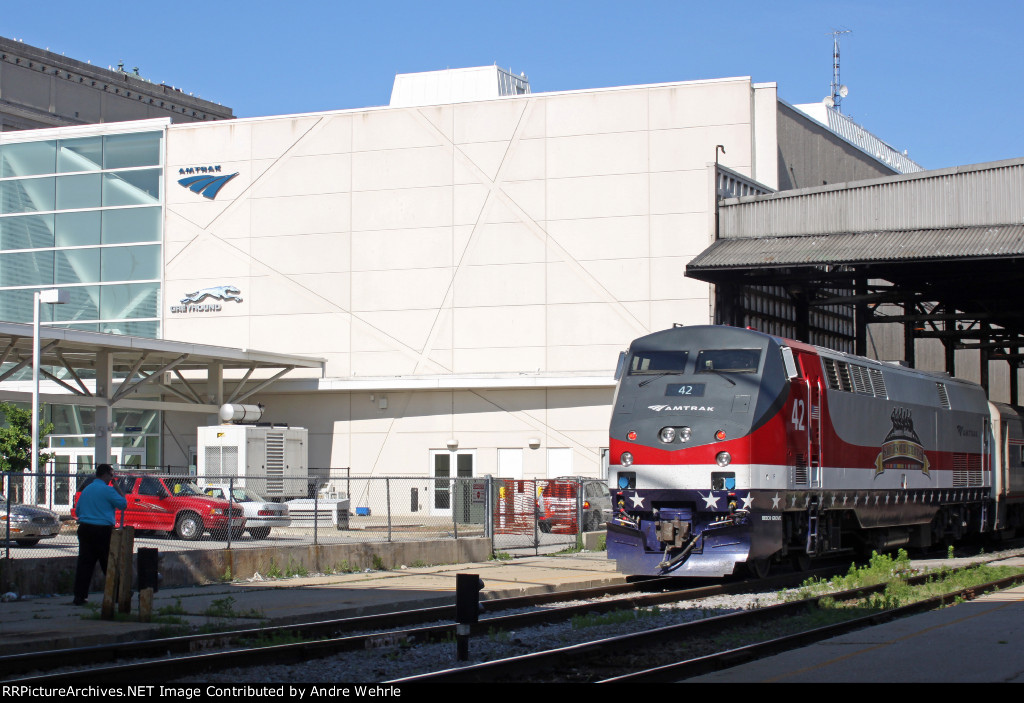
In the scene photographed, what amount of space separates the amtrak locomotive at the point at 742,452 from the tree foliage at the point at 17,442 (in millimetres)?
23808

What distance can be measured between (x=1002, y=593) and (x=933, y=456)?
7.72 meters

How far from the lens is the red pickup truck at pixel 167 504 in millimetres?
24484

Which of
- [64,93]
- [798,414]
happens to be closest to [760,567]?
[798,414]

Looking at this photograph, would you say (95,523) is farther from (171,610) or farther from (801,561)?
(801,561)

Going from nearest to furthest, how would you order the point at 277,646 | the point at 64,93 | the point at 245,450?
the point at 277,646 < the point at 245,450 < the point at 64,93

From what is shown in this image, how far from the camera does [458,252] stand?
4172 cm

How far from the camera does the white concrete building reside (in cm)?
3975

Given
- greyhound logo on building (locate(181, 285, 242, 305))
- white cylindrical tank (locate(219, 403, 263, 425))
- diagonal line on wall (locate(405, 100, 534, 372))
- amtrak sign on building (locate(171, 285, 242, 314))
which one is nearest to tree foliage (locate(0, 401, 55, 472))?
white cylindrical tank (locate(219, 403, 263, 425))

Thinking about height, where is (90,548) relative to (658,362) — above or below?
below

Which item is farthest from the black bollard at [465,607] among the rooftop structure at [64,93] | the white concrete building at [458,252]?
the rooftop structure at [64,93]

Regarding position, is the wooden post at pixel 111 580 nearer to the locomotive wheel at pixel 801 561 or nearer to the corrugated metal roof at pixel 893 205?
the locomotive wheel at pixel 801 561

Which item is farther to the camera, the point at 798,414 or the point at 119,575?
the point at 798,414

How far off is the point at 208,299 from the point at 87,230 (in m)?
6.30

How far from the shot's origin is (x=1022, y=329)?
44312mm
